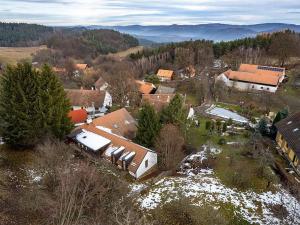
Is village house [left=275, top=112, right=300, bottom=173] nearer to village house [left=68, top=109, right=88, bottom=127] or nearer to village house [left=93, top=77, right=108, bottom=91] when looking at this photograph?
village house [left=68, top=109, right=88, bottom=127]

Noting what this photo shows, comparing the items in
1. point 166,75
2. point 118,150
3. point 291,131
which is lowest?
point 166,75

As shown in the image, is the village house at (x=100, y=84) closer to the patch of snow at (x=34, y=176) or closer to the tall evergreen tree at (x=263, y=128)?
the tall evergreen tree at (x=263, y=128)

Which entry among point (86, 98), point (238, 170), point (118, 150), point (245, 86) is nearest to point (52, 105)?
point (118, 150)

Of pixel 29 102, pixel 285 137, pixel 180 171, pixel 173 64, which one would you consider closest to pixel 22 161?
pixel 29 102

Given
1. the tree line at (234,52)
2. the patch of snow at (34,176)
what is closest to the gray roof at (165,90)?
the tree line at (234,52)

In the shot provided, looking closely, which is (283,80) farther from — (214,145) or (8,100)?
(8,100)

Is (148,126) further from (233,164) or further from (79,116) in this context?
(79,116)

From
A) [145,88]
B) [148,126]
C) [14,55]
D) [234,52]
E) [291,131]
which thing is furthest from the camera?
[14,55]
